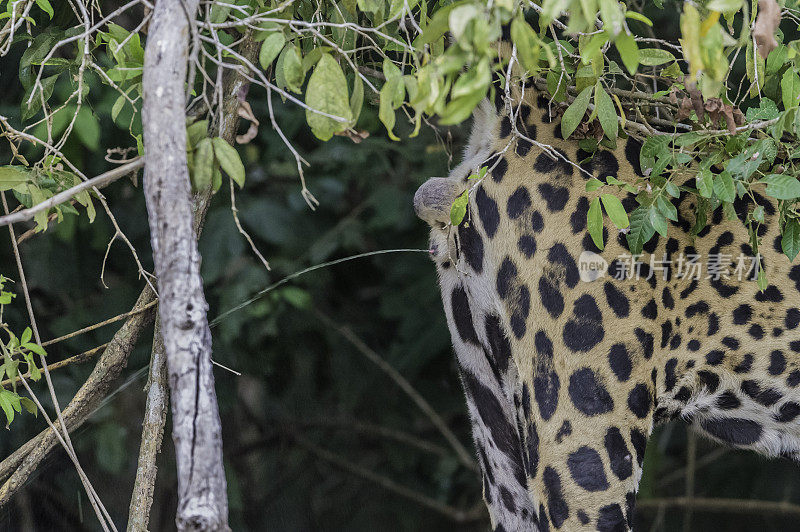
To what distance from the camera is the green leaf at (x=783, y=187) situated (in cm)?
144

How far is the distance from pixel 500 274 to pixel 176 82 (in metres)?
0.89

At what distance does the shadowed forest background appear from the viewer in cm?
299

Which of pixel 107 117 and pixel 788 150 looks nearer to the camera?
pixel 788 150

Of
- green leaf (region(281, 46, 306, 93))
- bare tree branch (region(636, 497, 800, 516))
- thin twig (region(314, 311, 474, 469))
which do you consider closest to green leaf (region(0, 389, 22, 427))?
green leaf (region(281, 46, 306, 93))

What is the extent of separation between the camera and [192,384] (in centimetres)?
115

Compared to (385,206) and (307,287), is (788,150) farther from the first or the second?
(307,287)

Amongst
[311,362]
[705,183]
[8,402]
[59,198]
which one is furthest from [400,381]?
[59,198]

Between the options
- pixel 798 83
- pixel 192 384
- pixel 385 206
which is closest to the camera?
pixel 192 384

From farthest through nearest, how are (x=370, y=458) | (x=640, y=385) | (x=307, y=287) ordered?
(x=370, y=458), (x=307, y=287), (x=640, y=385)

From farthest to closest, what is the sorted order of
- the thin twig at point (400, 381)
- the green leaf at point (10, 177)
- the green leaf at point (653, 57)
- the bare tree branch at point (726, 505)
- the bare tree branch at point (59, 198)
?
the bare tree branch at point (726, 505), the thin twig at point (400, 381), the green leaf at point (10, 177), the green leaf at point (653, 57), the bare tree branch at point (59, 198)

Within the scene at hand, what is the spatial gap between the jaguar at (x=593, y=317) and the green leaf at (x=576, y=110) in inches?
7.3

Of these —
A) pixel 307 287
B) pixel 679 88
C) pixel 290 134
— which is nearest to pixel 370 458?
pixel 307 287

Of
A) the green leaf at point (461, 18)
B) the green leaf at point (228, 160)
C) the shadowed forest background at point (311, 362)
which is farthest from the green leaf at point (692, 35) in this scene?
the shadowed forest background at point (311, 362)

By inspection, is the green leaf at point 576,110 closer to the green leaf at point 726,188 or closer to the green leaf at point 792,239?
the green leaf at point 726,188
